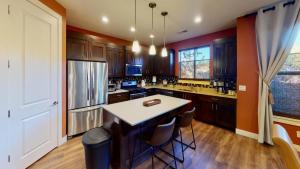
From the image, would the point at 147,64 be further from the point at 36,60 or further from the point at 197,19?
the point at 36,60

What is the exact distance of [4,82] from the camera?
5.47ft

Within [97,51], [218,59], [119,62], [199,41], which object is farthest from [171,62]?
[97,51]

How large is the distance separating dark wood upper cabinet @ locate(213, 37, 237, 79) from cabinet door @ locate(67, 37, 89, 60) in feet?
12.0

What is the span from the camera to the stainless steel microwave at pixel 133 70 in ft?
15.4

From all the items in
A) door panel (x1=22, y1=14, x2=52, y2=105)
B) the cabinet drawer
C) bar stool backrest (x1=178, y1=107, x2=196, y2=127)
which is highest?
door panel (x1=22, y1=14, x2=52, y2=105)

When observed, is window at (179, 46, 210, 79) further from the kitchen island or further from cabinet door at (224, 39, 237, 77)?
the kitchen island

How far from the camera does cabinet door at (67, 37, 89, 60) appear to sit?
10.2 feet

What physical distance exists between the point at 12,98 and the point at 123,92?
2639 mm

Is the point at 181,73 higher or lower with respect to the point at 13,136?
higher

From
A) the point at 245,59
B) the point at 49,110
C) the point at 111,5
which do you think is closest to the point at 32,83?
the point at 49,110

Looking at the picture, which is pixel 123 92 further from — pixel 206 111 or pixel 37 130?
pixel 206 111

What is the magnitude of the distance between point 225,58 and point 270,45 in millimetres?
1008

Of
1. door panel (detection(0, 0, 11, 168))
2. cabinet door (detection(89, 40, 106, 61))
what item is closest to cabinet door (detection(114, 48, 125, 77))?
cabinet door (detection(89, 40, 106, 61))

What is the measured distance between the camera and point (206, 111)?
12.5 ft
